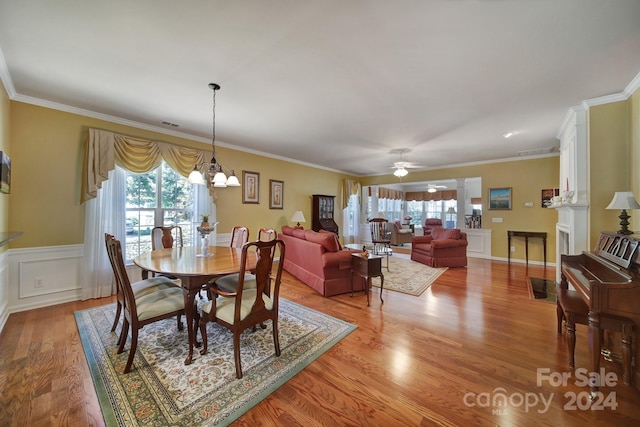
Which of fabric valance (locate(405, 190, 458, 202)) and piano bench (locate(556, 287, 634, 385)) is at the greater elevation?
fabric valance (locate(405, 190, 458, 202))

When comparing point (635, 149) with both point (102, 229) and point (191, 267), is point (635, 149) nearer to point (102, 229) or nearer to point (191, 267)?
Result: point (191, 267)

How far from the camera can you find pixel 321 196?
22.9 feet

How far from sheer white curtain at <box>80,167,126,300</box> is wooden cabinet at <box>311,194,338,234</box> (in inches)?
172

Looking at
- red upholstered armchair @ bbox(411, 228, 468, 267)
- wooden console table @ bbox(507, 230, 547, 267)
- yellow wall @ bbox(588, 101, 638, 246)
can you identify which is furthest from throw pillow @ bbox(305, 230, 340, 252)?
wooden console table @ bbox(507, 230, 547, 267)

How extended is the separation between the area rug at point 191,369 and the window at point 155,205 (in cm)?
143

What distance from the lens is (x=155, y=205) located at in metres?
4.06

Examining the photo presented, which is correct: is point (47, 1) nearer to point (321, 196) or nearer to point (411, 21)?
point (411, 21)

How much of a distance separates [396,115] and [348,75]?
1.30m

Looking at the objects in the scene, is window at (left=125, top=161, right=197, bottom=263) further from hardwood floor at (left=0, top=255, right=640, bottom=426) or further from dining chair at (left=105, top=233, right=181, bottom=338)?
dining chair at (left=105, top=233, right=181, bottom=338)

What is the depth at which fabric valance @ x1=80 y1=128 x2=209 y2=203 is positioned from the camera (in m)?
3.30

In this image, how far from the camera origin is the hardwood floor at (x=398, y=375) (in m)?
1.48

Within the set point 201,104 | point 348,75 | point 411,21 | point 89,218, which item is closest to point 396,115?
point 348,75

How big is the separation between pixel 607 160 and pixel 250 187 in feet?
18.6

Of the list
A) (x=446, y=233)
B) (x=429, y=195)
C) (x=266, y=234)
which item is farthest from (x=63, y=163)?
(x=429, y=195)
